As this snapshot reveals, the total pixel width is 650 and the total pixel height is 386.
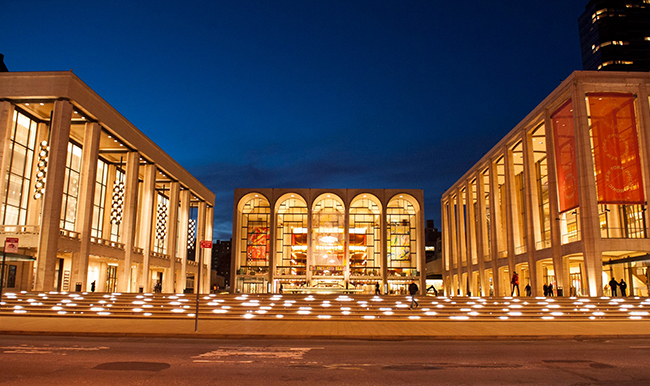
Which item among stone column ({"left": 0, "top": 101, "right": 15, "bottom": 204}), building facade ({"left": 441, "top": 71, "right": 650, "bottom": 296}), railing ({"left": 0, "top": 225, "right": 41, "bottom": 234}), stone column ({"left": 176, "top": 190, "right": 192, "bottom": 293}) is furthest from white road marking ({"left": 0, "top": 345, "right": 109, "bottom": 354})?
stone column ({"left": 176, "top": 190, "right": 192, "bottom": 293})

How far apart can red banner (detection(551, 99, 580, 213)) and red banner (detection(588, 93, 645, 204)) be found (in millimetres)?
1393

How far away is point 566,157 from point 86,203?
122 feet

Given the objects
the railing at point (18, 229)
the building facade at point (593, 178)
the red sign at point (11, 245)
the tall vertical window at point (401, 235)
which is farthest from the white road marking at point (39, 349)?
the tall vertical window at point (401, 235)

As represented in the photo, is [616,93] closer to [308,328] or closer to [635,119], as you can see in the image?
[635,119]

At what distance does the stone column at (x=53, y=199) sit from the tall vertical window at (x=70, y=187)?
10.4 m

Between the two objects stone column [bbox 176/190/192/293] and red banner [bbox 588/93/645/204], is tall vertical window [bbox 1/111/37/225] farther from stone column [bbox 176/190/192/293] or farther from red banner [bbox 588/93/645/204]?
red banner [bbox 588/93/645/204]

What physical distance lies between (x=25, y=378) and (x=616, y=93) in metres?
38.5

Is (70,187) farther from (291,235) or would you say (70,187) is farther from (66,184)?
(291,235)

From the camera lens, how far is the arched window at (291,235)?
244 feet

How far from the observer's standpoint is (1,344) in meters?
11.8

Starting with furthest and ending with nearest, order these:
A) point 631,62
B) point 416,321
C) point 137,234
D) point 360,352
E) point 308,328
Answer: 1. point 631,62
2. point 137,234
3. point 416,321
4. point 308,328
5. point 360,352

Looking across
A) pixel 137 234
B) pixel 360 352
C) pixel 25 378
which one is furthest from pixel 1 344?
pixel 137 234

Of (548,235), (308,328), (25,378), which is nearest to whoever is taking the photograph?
(25,378)

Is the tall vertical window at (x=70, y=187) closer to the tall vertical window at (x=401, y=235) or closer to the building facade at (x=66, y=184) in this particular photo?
the building facade at (x=66, y=184)
